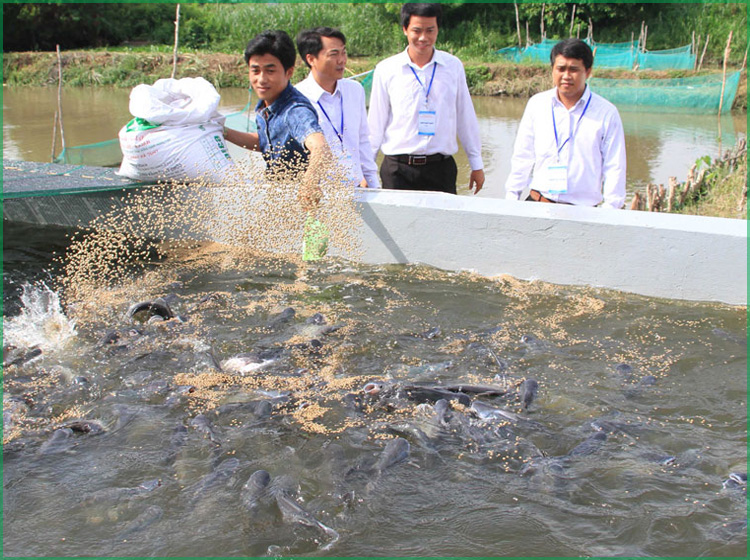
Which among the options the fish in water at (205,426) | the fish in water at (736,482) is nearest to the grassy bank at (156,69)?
the fish in water at (205,426)

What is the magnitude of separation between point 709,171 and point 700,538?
673cm

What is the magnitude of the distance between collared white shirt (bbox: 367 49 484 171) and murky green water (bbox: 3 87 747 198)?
3.78 m

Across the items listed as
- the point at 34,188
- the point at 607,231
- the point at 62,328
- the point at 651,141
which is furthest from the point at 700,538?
the point at 651,141

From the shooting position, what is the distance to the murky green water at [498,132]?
1081 cm

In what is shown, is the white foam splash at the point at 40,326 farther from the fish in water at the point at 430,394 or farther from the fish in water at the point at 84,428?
the fish in water at the point at 430,394

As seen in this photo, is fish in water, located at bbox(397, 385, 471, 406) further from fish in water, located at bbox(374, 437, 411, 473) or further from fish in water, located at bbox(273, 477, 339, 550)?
fish in water, located at bbox(273, 477, 339, 550)

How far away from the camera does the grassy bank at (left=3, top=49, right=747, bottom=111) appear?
21.4 meters

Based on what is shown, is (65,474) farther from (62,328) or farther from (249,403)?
(62,328)

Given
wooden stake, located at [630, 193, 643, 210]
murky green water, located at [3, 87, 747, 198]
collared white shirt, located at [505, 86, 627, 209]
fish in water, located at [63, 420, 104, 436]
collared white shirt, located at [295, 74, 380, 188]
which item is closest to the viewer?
fish in water, located at [63, 420, 104, 436]

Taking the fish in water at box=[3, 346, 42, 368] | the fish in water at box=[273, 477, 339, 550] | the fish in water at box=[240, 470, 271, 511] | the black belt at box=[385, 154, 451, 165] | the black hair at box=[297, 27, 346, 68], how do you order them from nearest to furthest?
the fish in water at box=[273, 477, 339, 550] → the fish in water at box=[240, 470, 271, 511] → the fish in water at box=[3, 346, 42, 368] → the black hair at box=[297, 27, 346, 68] → the black belt at box=[385, 154, 451, 165]

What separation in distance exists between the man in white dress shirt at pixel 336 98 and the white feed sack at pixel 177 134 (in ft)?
2.57

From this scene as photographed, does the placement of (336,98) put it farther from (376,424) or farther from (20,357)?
(20,357)

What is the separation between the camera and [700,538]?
2619 millimetres

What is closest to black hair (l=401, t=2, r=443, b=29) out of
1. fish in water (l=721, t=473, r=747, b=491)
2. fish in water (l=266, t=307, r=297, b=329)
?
fish in water (l=266, t=307, r=297, b=329)
